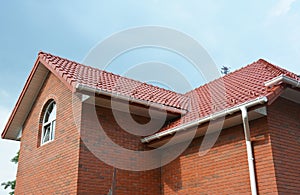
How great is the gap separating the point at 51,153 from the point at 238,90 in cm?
552

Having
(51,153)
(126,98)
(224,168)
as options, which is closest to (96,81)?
(126,98)

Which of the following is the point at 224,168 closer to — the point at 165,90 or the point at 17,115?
the point at 165,90

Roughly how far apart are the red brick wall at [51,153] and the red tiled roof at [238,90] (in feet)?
8.76

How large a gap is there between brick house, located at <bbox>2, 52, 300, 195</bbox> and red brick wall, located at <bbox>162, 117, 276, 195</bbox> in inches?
0.8

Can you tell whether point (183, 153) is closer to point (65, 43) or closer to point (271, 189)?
point (271, 189)

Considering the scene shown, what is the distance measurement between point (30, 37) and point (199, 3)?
17.0 ft

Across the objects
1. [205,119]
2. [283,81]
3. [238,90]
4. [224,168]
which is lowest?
[224,168]

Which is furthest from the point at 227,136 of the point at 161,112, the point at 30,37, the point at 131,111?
the point at 30,37

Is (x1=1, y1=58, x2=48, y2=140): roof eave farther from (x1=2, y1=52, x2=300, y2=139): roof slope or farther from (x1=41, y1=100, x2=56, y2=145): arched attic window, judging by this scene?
(x1=41, y1=100, x2=56, y2=145): arched attic window

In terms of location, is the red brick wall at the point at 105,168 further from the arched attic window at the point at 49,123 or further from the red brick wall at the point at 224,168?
the arched attic window at the point at 49,123

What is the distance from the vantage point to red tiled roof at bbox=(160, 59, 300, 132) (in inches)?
281

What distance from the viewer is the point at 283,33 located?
28.5 ft

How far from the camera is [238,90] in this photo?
8.28 meters

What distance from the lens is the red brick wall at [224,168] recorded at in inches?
250
